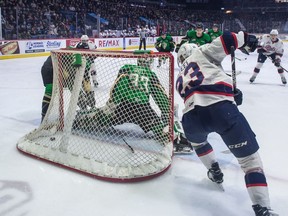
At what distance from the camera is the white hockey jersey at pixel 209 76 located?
1.71 m

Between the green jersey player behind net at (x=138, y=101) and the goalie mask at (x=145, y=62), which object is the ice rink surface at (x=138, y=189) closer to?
the green jersey player behind net at (x=138, y=101)

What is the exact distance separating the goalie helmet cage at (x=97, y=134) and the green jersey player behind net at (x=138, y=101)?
0.07 ft

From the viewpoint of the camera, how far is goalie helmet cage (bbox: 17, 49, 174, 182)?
229cm

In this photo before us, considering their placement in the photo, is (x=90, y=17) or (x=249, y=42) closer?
(x=249, y=42)

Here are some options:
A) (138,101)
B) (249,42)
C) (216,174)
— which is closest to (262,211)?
(216,174)

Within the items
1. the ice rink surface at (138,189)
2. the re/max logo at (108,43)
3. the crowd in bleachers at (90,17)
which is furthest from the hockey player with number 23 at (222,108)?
the re/max logo at (108,43)

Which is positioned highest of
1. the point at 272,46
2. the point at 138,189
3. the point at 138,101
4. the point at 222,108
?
the point at 272,46

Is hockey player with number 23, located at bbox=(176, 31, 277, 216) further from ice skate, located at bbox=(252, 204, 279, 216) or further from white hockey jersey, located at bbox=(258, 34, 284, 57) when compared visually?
white hockey jersey, located at bbox=(258, 34, 284, 57)

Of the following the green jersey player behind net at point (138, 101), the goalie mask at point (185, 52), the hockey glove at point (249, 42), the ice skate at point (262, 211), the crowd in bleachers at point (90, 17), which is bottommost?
the ice skate at point (262, 211)

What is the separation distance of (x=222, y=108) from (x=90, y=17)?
1146cm

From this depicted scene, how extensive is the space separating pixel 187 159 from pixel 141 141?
521mm

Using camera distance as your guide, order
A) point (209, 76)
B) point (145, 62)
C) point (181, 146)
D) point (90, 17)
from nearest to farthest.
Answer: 1. point (209, 76)
2. point (145, 62)
3. point (181, 146)
4. point (90, 17)

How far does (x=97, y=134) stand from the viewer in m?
2.97

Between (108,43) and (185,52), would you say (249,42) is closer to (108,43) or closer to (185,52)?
(185,52)
